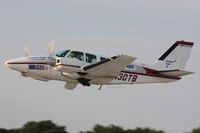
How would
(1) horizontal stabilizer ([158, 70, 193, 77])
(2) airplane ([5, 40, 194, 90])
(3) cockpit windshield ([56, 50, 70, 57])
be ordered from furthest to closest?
(1) horizontal stabilizer ([158, 70, 193, 77]) < (3) cockpit windshield ([56, 50, 70, 57]) < (2) airplane ([5, 40, 194, 90])

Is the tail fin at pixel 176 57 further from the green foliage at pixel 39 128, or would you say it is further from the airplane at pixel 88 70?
the green foliage at pixel 39 128

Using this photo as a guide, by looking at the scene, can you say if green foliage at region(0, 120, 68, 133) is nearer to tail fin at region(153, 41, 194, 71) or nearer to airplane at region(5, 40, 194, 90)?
airplane at region(5, 40, 194, 90)

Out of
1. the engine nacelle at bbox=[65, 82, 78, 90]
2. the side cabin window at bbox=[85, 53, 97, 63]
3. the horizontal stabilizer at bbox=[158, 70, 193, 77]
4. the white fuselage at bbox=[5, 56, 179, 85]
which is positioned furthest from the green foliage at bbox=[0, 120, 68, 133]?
the horizontal stabilizer at bbox=[158, 70, 193, 77]

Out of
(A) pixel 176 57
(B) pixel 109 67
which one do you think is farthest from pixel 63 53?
(A) pixel 176 57

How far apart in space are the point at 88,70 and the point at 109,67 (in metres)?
1.24

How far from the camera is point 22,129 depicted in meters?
40.0

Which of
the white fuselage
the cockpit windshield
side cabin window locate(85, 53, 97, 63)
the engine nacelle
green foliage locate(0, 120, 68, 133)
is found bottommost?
green foliage locate(0, 120, 68, 133)

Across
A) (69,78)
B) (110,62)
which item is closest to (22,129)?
(69,78)

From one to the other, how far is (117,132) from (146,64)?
5.08 metres

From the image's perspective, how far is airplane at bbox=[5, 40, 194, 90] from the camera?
117ft

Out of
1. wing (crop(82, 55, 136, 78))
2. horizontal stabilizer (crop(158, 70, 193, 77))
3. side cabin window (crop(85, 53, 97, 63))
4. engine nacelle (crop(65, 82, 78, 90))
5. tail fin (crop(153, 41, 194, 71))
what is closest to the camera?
wing (crop(82, 55, 136, 78))

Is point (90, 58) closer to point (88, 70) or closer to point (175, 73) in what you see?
point (88, 70)

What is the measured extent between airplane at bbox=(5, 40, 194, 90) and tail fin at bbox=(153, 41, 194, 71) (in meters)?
0.64

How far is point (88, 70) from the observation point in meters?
36.1
